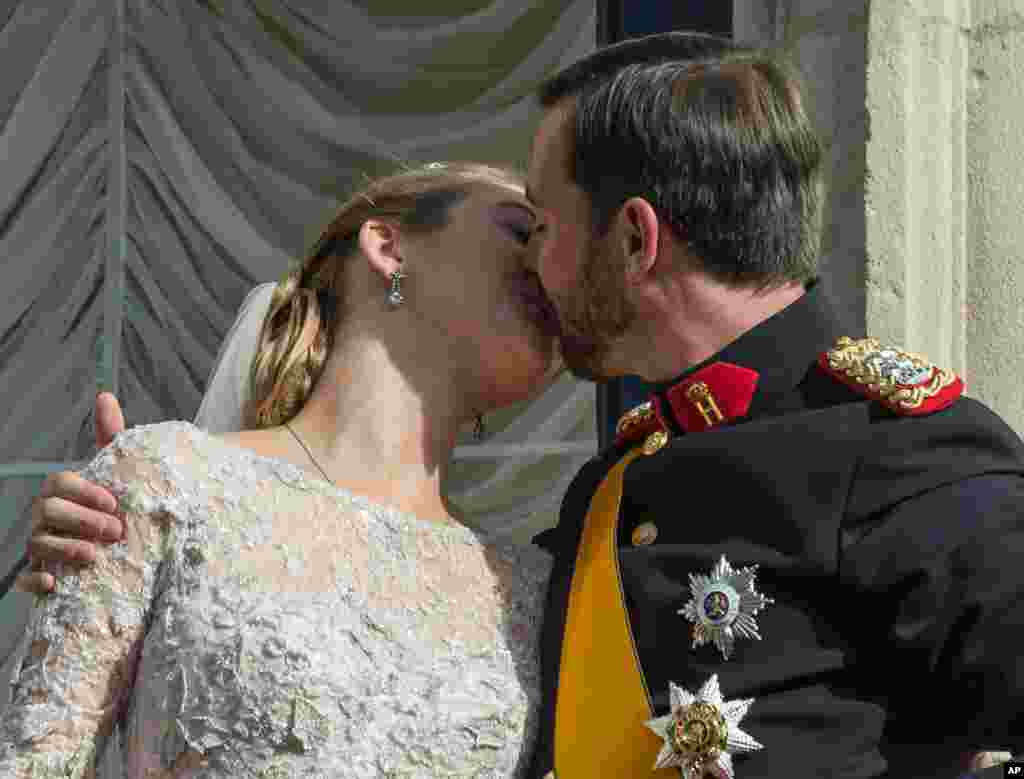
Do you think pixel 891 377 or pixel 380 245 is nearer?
pixel 891 377

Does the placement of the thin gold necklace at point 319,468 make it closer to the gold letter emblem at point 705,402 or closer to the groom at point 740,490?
the groom at point 740,490

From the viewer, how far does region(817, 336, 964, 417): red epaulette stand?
201 centimetres

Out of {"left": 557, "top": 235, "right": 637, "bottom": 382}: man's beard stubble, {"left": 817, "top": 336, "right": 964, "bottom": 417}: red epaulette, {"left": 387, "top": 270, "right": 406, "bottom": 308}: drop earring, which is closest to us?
{"left": 817, "top": 336, "right": 964, "bottom": 417}: red epaulette

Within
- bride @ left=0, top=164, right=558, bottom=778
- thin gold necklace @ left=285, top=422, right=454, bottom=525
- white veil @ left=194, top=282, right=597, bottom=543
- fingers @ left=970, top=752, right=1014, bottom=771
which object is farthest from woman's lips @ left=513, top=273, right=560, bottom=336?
white veil @ left=194, top=282, right=597, bottom=543

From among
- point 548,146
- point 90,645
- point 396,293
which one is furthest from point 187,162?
point 90,645

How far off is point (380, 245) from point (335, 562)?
0.52m

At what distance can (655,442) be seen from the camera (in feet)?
7.11

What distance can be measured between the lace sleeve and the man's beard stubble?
0.55 meters

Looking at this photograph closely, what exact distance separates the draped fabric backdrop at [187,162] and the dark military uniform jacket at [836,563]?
7.53 feet

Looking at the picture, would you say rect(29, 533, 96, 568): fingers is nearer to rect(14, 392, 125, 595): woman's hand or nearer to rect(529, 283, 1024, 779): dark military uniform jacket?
rect(14, 392, 125, 595): woman's hand

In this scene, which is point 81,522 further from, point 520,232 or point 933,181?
point 933,181

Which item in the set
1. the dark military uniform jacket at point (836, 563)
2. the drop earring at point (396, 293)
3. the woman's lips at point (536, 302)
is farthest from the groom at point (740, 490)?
the drop earring at point (396, 293)

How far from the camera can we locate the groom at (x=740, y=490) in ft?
6.27

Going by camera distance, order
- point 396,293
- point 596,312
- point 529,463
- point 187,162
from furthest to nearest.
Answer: point 187,162 → point 529,463 → point 396,293 → point 596,312
